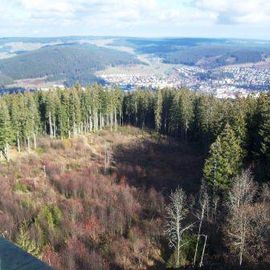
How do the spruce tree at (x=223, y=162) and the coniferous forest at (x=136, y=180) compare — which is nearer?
the coniferous forest at (x=136, y=180)

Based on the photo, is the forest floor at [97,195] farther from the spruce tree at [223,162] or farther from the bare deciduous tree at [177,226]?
the spruce tree at [223,162]

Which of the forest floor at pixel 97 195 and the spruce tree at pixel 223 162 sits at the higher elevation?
the spruce tree at pixel 223 162

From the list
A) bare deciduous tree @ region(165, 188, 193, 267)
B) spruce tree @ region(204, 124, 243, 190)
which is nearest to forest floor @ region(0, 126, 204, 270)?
bare deciduous tree @ region(165, 188, 193, 267)

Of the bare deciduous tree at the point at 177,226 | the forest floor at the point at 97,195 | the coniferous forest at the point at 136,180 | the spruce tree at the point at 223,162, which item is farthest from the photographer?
the spruce tree at the point at 223,162

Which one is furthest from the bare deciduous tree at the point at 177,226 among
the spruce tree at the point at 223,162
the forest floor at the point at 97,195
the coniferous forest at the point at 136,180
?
the spruce tree at the point at 223,162

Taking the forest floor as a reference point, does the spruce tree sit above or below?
above

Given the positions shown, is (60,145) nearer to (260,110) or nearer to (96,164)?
(96,164)

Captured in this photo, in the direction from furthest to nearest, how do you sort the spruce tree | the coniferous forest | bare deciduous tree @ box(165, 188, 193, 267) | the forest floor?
the spruce tree
the forest floor
the coniferous forest
bare deciduous tree @ box(165, 188, 193, 267)

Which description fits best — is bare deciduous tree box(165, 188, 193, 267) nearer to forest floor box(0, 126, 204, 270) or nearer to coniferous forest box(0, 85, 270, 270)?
coniferous forest box(0, 85, 270, 270)

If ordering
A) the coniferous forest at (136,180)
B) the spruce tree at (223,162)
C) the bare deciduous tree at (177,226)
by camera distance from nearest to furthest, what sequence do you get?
the bare deciduous tree at (177,226), the coniferous forest at (136,180), the spruce tree at (223,162)
